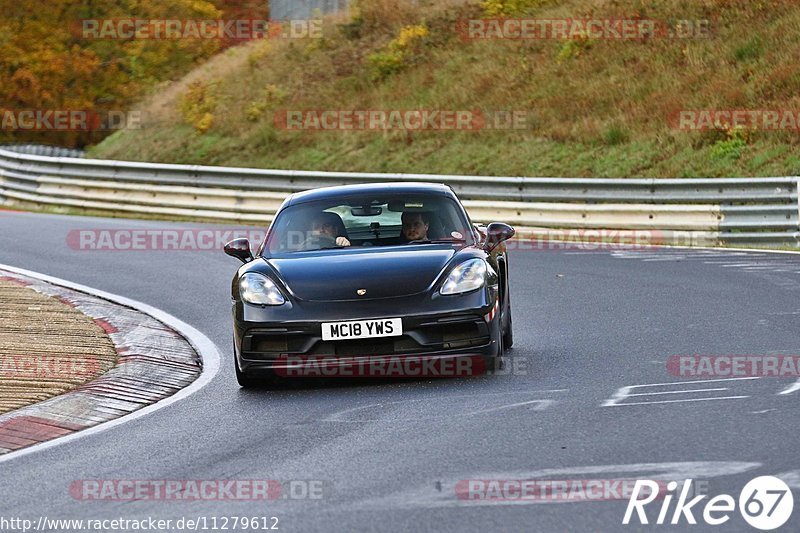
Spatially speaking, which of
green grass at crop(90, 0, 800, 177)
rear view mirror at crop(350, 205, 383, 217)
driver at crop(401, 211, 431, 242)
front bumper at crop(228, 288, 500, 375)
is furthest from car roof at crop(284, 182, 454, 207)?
green grass at crop(90, 0, 800, 177)

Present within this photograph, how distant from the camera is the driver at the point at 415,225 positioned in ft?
34.3

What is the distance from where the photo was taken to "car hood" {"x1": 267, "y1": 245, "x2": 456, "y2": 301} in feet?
30.6

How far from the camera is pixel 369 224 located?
1077cm

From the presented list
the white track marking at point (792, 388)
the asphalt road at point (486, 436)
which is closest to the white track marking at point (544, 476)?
the asphalt road at point (486, 436)

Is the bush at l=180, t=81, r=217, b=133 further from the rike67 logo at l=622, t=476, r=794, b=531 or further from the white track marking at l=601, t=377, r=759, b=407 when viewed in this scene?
the rike67 logo at l=622, t=476, r=794, b=531

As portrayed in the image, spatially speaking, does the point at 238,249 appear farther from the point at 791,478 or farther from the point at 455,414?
the point at 791,478

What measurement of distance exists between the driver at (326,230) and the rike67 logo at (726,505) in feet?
15.6

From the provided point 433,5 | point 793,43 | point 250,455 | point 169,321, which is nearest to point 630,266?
point 169,321

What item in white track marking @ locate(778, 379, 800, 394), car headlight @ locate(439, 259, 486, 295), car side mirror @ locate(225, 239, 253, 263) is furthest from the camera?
car side mirror @ locate(225, 239, 253, 263)

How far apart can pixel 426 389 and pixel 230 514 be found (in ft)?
11.1

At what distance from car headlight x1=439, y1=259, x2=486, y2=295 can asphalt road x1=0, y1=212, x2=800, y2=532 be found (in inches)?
25.1

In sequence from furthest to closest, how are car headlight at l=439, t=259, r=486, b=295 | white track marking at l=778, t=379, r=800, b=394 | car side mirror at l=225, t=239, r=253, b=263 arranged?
car side mirror at l=225, t=239, r=253, b=263
car headlight at l=439, t=259, r=486, b=295
white track marking at l=778, t=379, r=800, b=394

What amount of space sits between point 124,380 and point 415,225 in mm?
2404

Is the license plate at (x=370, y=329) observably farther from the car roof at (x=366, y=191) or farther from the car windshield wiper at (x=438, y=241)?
the car roof at (x=366, y=191)
